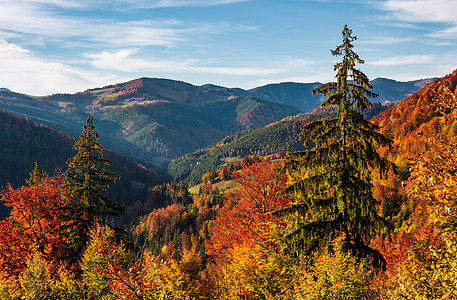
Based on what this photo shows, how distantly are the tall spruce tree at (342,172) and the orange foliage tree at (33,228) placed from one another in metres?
21.1

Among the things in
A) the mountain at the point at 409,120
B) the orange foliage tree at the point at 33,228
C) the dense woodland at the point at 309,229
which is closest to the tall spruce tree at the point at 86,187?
the dense woodland at the point at 309,229

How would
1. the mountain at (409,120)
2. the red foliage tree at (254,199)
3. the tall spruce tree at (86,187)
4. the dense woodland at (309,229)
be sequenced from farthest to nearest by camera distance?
the mountain at (409,120) < the red foliage tree at (254,199) < the tall spruce tree at (86,187) < the dense woodland at (309,229)

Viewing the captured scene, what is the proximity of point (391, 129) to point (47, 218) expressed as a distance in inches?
6493

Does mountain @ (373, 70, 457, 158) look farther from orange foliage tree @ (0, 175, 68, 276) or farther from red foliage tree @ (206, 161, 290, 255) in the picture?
orange foliage tree @ (0, 175, 68, 276)

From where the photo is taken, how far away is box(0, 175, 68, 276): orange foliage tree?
25.8m

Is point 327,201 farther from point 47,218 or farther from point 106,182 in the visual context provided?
point 47,218

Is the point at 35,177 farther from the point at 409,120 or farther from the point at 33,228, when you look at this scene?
the point at 409,120

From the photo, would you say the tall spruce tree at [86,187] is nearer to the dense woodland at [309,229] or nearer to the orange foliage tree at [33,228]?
the dense woodland at [309,229]

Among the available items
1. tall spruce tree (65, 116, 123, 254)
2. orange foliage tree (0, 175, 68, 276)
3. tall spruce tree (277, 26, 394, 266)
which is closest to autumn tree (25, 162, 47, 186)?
orange foliage tree (0, 175, 68, 276)

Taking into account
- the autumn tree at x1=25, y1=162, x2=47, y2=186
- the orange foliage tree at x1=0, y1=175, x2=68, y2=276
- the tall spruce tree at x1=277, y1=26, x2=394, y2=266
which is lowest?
the orange foliage tree at x1=0, y1=175, x2=68, y2=276

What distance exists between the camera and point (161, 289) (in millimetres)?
9008

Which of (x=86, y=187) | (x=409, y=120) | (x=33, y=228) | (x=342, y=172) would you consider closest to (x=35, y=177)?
(x=33, y=228)

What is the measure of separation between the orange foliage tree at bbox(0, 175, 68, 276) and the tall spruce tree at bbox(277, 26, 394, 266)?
2113cm

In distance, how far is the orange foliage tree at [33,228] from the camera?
25750 mm
